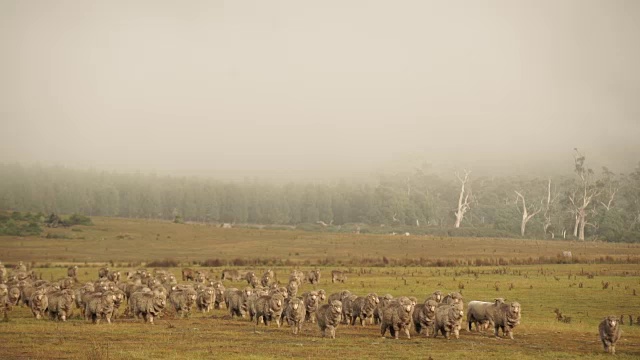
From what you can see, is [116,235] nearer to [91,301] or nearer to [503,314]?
[91,301]

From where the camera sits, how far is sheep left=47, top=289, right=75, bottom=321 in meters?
34.7

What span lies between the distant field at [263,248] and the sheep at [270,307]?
46922 millimetres

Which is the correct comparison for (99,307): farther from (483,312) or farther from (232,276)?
(232,276)

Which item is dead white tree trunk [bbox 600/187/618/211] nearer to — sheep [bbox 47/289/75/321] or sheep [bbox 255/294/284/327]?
sheep [bbox 255/294/284/327]

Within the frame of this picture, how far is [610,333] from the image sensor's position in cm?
2580

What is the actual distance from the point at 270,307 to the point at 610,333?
50.8 feet

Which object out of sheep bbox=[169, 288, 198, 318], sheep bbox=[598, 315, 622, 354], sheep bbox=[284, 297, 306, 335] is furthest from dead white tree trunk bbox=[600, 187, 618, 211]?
sheep bbox=[284, 297, 306, 335]

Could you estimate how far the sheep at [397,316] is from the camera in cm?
2905

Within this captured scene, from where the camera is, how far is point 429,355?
24.2 metres

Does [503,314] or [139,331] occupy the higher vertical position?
[503,314]

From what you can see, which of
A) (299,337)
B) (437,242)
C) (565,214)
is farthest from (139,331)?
(565,214)

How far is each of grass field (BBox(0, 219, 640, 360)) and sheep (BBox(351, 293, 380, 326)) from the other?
1.08 m

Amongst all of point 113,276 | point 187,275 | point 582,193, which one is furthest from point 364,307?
point 582,193

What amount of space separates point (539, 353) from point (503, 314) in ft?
14.8
